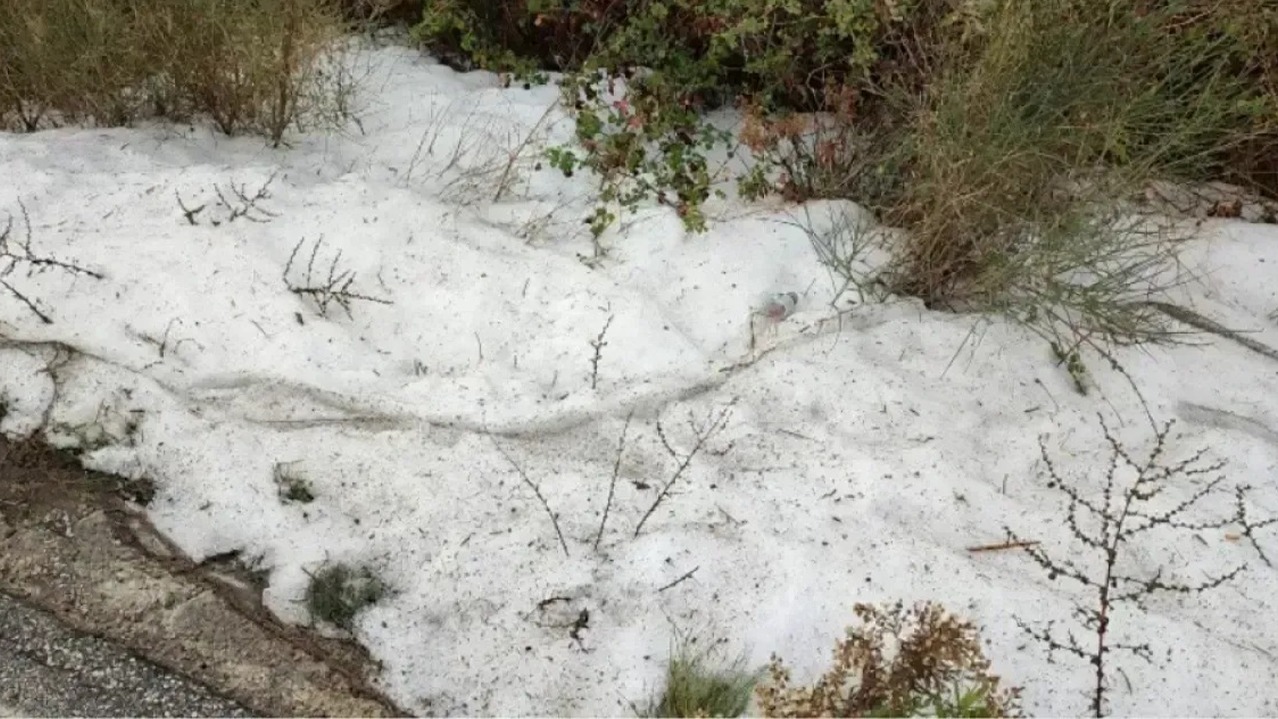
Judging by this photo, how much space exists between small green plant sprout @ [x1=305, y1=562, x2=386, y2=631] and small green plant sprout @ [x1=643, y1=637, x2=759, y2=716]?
612 millimetres

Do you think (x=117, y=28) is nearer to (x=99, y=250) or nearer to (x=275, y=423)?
(x=99, y=250)

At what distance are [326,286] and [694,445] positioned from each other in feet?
3.58

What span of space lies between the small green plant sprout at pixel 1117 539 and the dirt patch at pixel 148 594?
4.35 ft

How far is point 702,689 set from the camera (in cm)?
208

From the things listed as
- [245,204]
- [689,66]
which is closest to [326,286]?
[245,204]

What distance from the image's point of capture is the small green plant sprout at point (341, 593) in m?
2.25

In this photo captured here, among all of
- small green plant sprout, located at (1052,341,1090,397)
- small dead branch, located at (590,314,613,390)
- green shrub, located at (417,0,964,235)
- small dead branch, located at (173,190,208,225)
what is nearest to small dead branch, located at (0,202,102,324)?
small dead branch, located at (173,190,208,225)

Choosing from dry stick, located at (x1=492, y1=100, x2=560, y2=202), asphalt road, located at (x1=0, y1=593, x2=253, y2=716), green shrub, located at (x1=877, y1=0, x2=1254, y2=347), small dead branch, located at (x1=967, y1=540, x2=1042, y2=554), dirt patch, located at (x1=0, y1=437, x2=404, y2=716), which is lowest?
asphalt road, located at (x1=0, y1=593, x2=253, y2=716)

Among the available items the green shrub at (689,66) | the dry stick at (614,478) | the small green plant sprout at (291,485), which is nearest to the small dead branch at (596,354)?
the dry stick at (614,478)

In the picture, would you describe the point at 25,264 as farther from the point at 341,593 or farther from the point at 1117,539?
the point at 1117,539

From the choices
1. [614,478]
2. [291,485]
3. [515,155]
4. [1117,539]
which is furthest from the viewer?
[515,155]

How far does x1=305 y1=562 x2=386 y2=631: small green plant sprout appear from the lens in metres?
2.25

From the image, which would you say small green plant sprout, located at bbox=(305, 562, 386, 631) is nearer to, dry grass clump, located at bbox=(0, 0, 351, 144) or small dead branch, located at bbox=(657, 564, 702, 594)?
small dead branch, located at bbox=(657, 564, 702, 594)

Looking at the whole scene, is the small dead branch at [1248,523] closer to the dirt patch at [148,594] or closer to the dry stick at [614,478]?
the dry stick at [614,478]
